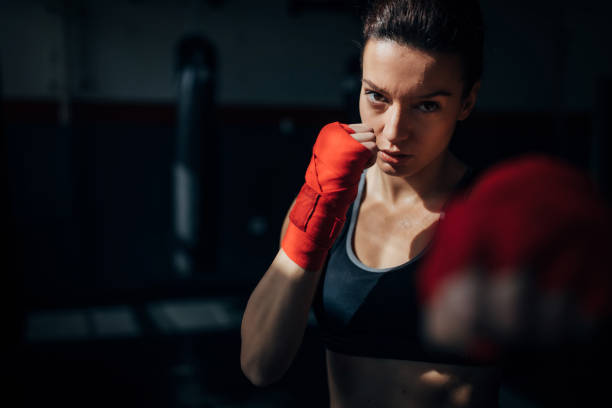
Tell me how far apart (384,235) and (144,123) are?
11.4 ft

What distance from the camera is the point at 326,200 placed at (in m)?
0.72

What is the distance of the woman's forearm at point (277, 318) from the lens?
715mm

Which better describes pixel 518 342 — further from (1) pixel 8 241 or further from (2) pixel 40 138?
(2) pixel 40 138

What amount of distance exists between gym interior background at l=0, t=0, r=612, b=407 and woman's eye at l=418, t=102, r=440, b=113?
2.18 m

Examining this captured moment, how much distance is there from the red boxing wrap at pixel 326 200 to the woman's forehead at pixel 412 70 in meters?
0.09

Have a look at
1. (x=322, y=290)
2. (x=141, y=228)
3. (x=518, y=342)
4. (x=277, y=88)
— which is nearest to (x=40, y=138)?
(x=141, y=228)

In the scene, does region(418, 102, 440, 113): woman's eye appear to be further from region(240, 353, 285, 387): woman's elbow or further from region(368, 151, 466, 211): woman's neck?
region(240, 353, 285, 387): woman's elbow

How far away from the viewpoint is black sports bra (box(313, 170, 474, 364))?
0.78 metres

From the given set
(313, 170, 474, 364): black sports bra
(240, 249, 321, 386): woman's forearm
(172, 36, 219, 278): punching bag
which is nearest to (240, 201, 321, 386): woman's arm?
Result: (240, 249, 321, 386): woman's forearm

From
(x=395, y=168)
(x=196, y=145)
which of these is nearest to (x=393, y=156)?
(x=395, y=168)

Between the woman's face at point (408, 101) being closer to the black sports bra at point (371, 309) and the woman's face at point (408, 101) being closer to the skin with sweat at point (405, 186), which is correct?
the skin with sweat at point (405, 186)

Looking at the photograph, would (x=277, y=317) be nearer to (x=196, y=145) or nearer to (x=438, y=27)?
(x=438, y=27)

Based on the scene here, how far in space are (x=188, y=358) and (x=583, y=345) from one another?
2.93 metres

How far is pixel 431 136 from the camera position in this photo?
737mm
